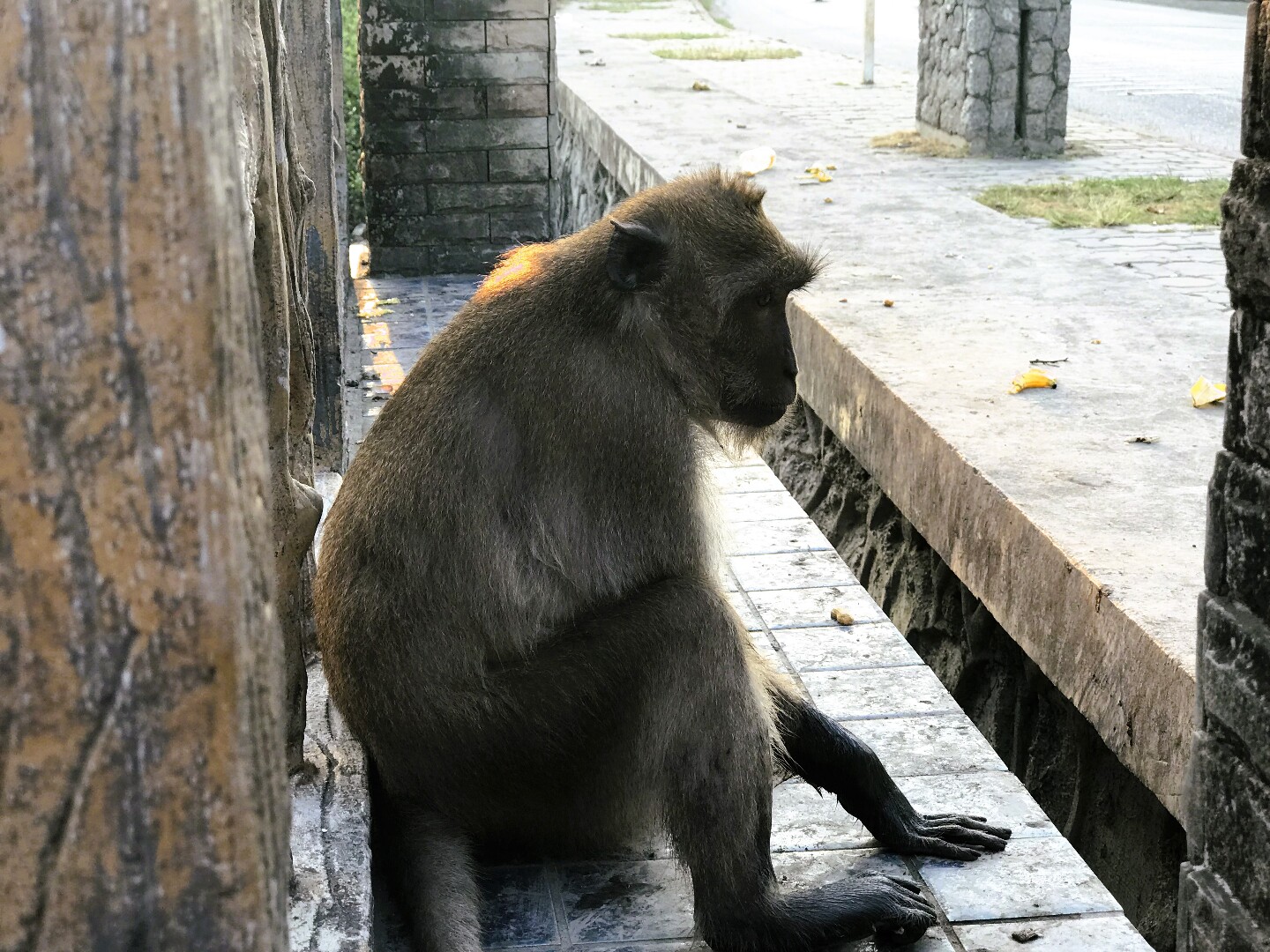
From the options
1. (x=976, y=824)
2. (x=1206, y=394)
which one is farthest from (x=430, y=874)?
(x=1206, y=394)

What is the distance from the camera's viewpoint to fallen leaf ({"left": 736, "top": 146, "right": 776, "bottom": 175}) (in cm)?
1017

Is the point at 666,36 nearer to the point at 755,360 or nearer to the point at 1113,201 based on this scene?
the point at 1113,201

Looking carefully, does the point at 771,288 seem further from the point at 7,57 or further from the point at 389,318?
the point at 389,318

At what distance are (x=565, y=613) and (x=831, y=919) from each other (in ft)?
2.51

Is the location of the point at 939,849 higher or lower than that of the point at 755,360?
lower

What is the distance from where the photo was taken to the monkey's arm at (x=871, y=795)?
3209mm

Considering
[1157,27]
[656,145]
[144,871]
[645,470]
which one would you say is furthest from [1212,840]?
[1157,27]

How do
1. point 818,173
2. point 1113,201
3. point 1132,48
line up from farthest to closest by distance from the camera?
point 1132,48 < point 818,173 < point 1113,201

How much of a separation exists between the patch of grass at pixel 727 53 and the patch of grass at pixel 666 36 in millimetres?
1407

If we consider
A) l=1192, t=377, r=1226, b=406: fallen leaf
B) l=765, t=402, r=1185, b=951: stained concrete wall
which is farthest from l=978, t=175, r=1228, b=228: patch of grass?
l=1192, t=377, r=1226, b=406: fallen leaf

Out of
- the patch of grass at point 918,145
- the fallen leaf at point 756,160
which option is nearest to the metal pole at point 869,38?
the patch of grass at point 918,145

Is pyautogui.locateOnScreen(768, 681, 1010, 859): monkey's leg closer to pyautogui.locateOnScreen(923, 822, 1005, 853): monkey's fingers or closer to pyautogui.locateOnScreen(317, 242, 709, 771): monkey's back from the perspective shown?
pyautogui.locateOnScreen(923, 822, 1005, 853): monkey's fingers

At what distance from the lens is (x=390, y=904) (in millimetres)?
2979

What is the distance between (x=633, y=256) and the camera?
3.00 metres
